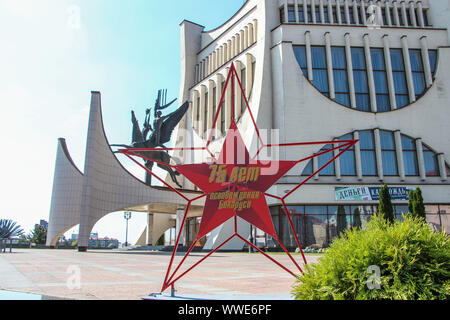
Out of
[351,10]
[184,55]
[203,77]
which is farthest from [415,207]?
[184,55]

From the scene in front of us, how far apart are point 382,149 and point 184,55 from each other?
107 feet

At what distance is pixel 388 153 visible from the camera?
115 ft

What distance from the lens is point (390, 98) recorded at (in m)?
36.2

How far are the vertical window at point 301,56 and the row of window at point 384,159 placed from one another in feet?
27.9

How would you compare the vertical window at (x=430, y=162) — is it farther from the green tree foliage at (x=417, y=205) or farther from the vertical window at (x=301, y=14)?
the vertical window at (x=301, y=14)

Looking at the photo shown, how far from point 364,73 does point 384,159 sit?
9737 millimetres

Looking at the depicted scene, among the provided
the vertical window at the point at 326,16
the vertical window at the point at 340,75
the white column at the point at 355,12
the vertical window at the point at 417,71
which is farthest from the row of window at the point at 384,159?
the vertical window at the point at 326,16

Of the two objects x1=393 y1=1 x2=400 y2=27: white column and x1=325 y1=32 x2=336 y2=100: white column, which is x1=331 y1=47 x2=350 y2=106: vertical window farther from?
x1=393 y1=1 x2=400 y2=27: white column

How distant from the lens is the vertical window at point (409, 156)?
34.8 metres

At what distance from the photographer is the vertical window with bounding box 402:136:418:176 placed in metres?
34.8

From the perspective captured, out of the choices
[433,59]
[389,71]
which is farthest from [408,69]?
[433,59]

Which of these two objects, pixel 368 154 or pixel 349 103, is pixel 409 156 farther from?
pixel 349 103

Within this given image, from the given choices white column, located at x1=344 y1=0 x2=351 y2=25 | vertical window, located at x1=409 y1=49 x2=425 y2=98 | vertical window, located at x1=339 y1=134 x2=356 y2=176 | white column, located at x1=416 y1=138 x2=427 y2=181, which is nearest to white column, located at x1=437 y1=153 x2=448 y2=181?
white column, located at x1=416 y1=138 x2=427 y2=181
